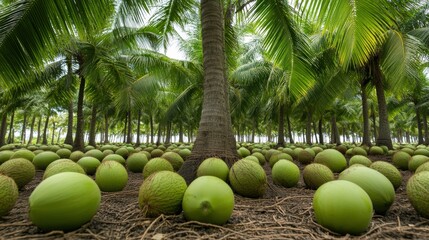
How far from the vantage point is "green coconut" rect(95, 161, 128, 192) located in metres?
3.73

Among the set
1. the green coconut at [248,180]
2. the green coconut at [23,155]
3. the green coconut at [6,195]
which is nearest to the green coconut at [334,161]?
the green coconut at [248,180]

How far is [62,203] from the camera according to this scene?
6.93 ft

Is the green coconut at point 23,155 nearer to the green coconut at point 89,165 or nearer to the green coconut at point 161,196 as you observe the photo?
the green coconut at point 89,165

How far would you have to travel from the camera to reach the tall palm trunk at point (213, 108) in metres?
4.07

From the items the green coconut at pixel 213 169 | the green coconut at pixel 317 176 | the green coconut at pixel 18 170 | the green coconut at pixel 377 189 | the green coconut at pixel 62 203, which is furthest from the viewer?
the green coconut at pixel 317 176

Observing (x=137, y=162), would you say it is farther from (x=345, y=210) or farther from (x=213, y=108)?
(x=345, y=210)

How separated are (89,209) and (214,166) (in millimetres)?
1697

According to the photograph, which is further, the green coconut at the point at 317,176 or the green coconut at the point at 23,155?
the green coconut at the point at 23,155

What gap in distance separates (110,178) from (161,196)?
1.53m

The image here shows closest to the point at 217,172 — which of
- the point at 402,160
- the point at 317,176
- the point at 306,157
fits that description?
the point at 317,176

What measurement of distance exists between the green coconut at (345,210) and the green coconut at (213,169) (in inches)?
58.2

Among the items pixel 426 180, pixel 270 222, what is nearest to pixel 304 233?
pixel 270 222

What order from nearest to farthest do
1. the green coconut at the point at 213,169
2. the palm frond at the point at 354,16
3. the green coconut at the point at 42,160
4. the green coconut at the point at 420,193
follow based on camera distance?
the green coconut at the point at 420,193 < the green coconut at the point at 213,169 < the palm frond at the point at 354,16 < the green coconut at the point at 42,160

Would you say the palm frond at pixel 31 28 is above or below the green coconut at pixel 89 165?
above
